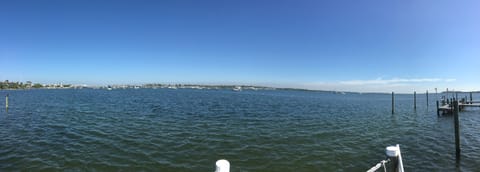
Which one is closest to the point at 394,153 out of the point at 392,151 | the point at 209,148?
the point at 392,151

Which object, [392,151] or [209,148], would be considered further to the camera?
[209,148]

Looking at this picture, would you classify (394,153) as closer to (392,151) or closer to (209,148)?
(392,151)

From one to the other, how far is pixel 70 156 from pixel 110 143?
8.24 ft

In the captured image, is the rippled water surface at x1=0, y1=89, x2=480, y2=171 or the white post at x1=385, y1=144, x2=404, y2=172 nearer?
the white post at x1=385, y1=144, x2=404, y2=172

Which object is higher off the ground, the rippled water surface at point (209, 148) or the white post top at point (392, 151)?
the white post top at point (392, 151)

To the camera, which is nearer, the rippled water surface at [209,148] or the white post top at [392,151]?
the white post top at [392,151]

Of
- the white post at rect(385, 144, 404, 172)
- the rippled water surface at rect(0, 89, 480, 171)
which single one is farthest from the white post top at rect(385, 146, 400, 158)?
the rippled water surface at rect(0, 89, 480, 171)

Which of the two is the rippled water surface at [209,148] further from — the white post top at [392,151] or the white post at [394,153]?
the white post top at [392,151]

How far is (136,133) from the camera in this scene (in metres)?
16.4

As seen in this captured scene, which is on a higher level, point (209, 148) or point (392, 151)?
point (392, 151)

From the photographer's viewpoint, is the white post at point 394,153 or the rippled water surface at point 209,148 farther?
the rippled water surface at point 209,148

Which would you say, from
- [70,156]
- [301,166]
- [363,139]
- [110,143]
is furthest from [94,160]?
[363,139]

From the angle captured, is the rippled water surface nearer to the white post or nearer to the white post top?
the white post

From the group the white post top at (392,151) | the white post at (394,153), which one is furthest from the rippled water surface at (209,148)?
the white post top at (392,151)
